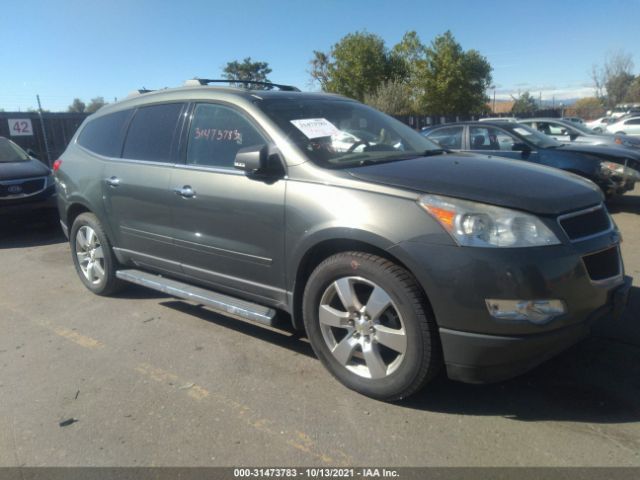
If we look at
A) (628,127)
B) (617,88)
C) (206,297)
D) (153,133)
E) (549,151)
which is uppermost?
(617,88)

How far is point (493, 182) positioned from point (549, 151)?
20.6 ft

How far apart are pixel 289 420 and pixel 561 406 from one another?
1.49 m

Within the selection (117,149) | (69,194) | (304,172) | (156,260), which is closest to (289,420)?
(304,172)

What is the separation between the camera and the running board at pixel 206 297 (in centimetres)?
341

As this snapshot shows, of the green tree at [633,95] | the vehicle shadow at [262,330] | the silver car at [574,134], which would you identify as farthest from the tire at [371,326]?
the green tree at [633,95]

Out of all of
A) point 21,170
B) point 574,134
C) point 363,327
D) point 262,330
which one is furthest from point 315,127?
point 574,134

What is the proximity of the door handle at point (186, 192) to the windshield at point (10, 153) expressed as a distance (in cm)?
624

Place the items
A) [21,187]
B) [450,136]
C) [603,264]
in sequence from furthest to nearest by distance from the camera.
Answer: [450,136] → [21,187] → [603,264]

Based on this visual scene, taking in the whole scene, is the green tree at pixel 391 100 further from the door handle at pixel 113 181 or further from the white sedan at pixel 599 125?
the door handle at pixel 113 181

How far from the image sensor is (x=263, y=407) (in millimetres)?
2953

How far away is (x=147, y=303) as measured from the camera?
15.7 feet

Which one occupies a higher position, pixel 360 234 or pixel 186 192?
pixel 186 192

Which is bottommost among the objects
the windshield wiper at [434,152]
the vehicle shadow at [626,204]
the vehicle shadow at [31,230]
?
the vehicle shadow at [626,204]

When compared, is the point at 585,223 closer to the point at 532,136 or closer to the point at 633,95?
the point at 532,136
